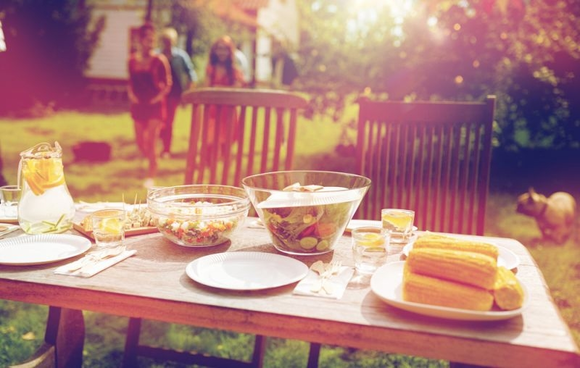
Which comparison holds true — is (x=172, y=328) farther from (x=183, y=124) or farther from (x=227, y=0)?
(x=227, y=0)

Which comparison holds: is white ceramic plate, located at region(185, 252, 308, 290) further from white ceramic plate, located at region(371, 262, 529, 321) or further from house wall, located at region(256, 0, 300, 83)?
house wall, located at region(256, 0, 300, 83)

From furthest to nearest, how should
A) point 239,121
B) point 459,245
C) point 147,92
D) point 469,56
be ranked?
point 147,92, point 469,56, point 239,121, point 459,245

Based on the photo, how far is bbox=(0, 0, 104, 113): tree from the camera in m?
12.4

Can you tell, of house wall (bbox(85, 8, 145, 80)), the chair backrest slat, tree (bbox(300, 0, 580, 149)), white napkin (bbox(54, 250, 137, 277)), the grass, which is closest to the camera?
white napkin (bbox(54, 250, 137, 277))

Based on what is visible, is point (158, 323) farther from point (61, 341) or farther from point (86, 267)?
point (86, 267)

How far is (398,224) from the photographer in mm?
1599

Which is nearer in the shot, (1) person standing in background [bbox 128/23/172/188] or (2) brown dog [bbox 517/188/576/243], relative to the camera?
(2) brown dog [bbox 517/188/576/243]

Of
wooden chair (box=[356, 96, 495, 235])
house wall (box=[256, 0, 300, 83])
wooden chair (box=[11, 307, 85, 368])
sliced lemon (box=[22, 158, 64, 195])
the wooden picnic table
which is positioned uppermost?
house wall (box=[256, 0, 300, 83])

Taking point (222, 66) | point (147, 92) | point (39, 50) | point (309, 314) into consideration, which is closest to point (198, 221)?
point (309, 314)

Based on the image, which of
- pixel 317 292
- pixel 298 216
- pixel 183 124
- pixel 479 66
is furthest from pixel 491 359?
pixel 183 124

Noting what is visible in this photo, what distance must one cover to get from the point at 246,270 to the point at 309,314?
0.95ft

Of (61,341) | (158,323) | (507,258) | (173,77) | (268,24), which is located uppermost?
(268,24)

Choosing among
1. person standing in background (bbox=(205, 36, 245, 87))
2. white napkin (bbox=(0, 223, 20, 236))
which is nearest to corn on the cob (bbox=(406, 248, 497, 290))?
white napkin (bbox=(0, 223, 20, 236))

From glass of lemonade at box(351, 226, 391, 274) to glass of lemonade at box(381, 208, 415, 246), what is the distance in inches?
9.1
